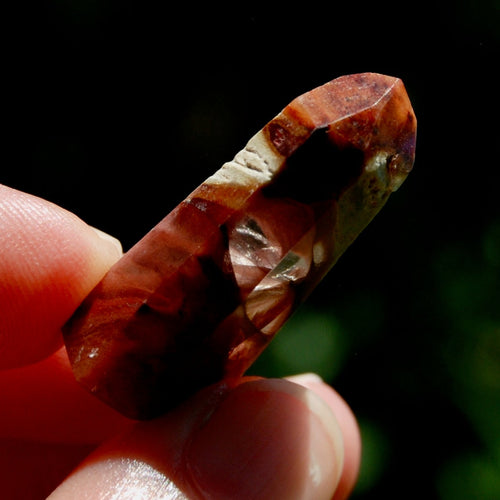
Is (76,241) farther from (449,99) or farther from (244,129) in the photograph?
(449,99)

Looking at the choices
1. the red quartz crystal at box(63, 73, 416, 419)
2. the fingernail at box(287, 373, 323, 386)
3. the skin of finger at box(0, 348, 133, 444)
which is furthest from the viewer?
the fingernail at box(287, 373, 323, 386)

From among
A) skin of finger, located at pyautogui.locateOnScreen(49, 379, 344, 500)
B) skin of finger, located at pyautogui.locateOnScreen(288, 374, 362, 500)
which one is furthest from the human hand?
skin of finger, located at pyautogui.locateOnScreen(288, 374, 362, 500)

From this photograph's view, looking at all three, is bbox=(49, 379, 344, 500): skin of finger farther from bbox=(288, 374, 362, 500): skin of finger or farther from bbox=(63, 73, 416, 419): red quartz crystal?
bbox=(288, 374, 362, 500): skin of finger

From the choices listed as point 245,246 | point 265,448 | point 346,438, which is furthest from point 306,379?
point 245,246

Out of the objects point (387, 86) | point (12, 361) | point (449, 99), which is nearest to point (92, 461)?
point (12, 361)

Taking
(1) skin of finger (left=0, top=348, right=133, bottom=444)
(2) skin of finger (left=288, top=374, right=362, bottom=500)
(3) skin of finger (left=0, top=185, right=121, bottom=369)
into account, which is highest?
(3) skin of finger (left=0, top=185, right=121, bottom=369)

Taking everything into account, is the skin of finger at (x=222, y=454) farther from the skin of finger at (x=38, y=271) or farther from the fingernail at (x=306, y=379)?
the fingernail at (x=306, y=379)
